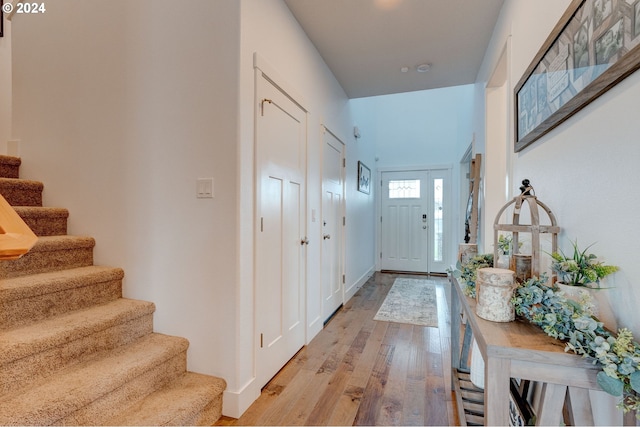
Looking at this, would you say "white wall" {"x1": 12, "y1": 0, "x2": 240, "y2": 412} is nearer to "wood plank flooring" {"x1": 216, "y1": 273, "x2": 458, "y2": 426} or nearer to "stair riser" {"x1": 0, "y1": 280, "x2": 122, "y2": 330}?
"stair riser" {"x1": 0, "y1": 280, "x2": 122, "y2": 330}

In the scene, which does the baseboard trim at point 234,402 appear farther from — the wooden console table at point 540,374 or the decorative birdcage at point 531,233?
the decorative birdcage at point 531,233

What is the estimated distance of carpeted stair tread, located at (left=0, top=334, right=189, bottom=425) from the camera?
1085mm

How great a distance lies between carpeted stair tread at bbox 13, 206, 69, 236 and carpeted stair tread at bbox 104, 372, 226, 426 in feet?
4.17

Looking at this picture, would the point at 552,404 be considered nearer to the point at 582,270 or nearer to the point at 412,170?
the point at 582,270

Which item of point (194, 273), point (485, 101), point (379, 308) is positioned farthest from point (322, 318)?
point (485, 101)

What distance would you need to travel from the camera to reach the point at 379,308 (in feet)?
11.6

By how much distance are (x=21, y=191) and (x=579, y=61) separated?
2989 mm

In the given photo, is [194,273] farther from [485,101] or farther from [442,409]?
[485,101]

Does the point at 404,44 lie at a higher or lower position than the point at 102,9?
higher

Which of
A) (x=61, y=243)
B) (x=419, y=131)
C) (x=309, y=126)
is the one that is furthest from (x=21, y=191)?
(x=419, y=131)

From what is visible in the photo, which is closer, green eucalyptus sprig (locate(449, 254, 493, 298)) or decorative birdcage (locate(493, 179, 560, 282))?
decorative birdcage (locate(493, 179, 560, 282))

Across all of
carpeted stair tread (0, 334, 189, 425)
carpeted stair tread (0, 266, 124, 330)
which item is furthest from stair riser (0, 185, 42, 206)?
carpeted stair tread (0, 334, 189, 425)

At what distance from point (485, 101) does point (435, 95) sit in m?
3.23

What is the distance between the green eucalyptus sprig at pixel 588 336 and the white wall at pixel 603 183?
133 mm
